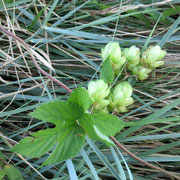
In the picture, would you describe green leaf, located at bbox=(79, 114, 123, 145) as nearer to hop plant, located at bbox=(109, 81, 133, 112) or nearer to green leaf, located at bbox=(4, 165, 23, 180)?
hop plant, located at bbox=(109, 81, 133, 112)

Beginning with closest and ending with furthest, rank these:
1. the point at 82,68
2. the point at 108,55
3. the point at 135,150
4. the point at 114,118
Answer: the point at 114,118
the point at 108,55
the point at 135,150
the point at 82,68

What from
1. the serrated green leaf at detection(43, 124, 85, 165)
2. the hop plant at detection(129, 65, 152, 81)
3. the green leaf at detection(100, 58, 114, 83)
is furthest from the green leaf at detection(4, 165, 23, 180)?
A: the hop plant at detection(129, 65, 152, 81)

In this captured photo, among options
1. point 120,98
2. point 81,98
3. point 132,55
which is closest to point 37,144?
point 81,98

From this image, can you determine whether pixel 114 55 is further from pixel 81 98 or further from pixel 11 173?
pixel 11 173

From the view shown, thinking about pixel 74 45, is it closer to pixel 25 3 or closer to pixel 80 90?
pixel 25 3

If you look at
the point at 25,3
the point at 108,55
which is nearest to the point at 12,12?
the point at 25,3
